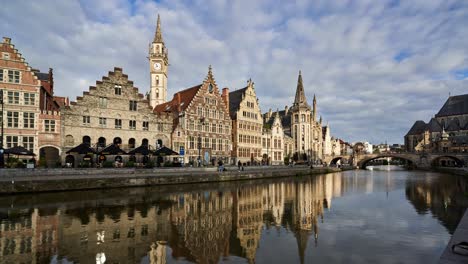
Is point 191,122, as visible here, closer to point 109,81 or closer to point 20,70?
point 109,81

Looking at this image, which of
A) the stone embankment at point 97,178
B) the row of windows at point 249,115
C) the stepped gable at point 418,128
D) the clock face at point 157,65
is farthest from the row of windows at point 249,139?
the stepped gable at point 418,128

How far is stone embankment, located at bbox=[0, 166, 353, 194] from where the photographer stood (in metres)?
25.4

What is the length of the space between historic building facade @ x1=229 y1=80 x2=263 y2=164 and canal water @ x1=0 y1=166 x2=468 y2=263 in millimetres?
36382

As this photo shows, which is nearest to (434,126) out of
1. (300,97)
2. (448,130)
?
(448,130)

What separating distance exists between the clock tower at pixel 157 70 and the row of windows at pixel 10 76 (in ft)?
110

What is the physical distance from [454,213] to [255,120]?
47.2m

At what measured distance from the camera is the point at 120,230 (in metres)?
13.9

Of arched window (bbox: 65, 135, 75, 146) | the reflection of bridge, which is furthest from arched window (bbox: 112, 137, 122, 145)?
the reflection of bridge

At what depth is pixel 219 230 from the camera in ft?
47.3

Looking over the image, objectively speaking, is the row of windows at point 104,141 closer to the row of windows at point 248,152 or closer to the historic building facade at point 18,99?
the historic building facade at point 18,99

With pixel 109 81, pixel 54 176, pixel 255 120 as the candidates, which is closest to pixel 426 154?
pixel 255 120

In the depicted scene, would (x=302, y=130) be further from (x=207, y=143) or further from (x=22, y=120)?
(x=22, y=120)

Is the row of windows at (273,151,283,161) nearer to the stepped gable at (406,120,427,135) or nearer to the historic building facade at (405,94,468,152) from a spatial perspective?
the historic building facade at (405,94,468,152)

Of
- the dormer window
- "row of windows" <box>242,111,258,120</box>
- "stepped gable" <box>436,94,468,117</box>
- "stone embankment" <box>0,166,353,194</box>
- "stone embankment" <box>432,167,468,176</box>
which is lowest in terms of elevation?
"stone embankment" <box>432,167,468,176</box>
